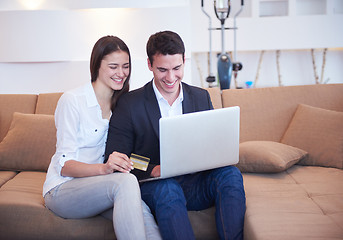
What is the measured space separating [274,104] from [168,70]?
Answer: 0.99m

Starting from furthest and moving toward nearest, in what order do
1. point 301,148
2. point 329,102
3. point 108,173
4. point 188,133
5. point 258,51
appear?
point 258,51 → point 329,102 → point 301,148 → point 108,173 → point 188,133

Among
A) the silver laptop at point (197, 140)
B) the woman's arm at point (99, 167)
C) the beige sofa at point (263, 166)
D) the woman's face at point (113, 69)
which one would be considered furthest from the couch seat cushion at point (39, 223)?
the woman's face at point (113, 69)

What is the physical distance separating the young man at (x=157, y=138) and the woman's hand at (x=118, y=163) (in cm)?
14

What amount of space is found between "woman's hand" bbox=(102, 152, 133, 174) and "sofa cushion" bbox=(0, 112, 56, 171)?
85 cm

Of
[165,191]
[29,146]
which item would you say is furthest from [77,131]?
[29,146]

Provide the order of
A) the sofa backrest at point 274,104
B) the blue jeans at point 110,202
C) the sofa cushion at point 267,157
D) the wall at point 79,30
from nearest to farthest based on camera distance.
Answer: the blue jeans at point 110,202
the sofa cushion at point 267,157
the sofa backrest at point 274,104
the wall at point 79,30

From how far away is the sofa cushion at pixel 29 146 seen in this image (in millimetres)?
2443

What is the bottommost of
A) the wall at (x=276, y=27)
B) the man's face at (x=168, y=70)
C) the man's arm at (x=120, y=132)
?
the man's arm at (x=120, y=132)

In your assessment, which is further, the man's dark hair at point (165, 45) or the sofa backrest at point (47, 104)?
the sofa backrest at point (47, 104)

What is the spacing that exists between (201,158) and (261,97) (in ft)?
3.59

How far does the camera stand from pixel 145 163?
5.59 feet

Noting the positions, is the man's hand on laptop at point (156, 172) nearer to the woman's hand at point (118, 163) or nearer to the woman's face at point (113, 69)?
the woman's hand at point (118, 163)

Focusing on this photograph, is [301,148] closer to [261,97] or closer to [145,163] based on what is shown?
[261,97]

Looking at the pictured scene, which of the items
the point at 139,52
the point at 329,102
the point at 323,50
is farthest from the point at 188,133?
the point at 323,50
